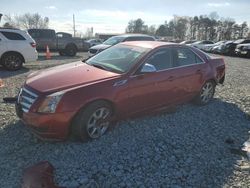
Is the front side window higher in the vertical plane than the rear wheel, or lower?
higher

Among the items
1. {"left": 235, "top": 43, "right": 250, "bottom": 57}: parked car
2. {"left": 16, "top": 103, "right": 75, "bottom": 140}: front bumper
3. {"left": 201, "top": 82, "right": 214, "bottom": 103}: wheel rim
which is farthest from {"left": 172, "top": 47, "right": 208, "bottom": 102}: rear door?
{"left": 235, "top": 43, "right": 250, "bottom": 57}: parked car

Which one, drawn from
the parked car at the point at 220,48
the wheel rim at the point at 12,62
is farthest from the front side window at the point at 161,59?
the parked car at the point at 220,48

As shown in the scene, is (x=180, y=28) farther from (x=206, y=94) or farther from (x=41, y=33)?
(x=206, y=94)

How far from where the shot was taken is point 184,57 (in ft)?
20.7

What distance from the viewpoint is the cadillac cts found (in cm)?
429

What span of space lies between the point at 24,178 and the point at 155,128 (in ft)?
8.60

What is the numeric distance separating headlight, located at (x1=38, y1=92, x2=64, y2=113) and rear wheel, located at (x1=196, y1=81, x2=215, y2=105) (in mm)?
3659

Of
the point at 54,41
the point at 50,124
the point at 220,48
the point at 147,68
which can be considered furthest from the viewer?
the point at 220,48

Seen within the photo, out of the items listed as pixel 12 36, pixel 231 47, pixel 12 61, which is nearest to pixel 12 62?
→ pixel 12 61

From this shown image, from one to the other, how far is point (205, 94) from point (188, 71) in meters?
1.05

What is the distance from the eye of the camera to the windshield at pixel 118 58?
205 inches

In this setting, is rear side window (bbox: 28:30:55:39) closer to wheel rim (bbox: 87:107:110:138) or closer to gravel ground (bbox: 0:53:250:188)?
gravel ground (bbox: 0:53:250:188)

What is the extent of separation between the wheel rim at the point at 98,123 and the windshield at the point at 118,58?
796 mm

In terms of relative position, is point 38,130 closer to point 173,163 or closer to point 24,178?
point 24,178
